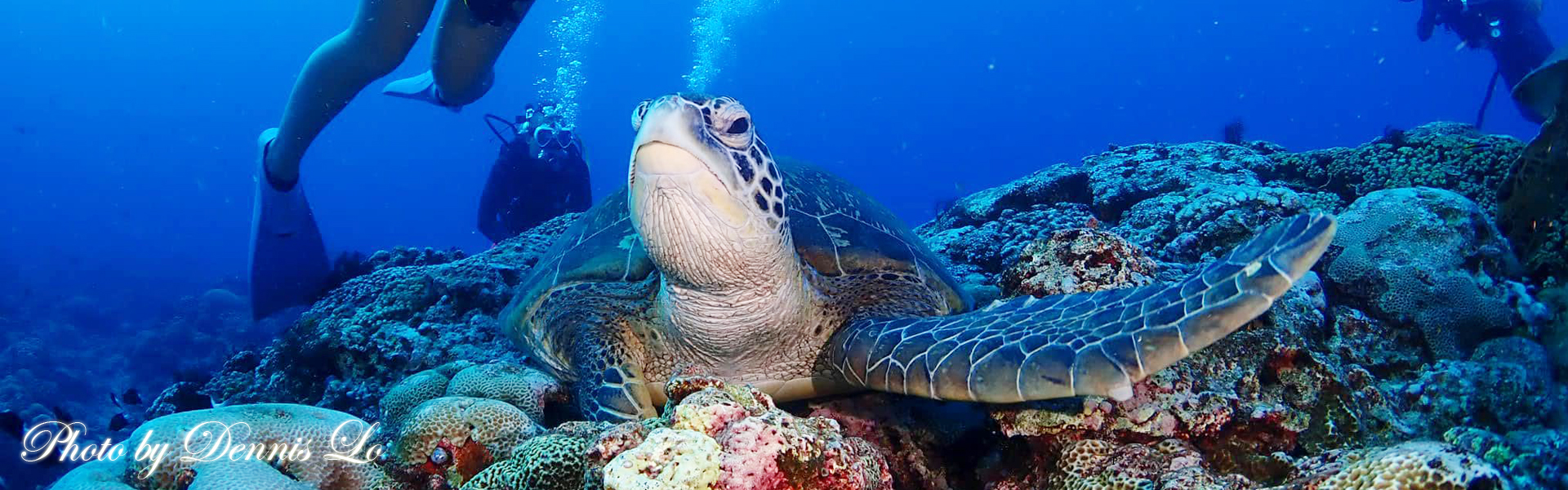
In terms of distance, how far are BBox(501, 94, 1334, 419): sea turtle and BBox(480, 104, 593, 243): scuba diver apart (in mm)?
6084

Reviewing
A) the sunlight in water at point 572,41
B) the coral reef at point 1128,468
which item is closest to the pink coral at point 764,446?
the coral reef at point 1128,468

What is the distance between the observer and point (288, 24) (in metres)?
93.4

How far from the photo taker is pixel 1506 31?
10.1 m

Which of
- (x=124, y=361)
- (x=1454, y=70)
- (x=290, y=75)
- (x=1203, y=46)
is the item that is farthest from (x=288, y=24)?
(x=1454, y=70)

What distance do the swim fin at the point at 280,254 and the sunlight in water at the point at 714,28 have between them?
199 feet

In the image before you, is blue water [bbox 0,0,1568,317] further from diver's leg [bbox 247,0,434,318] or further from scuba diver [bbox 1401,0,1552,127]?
diver's leg [bbox 247,0,434,318]

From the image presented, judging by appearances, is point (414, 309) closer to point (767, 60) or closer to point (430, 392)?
point (430, 392)

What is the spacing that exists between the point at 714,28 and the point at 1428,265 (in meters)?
113

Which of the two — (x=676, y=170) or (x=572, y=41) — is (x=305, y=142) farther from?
(x=572, y=41)

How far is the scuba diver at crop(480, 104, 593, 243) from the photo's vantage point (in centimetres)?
921

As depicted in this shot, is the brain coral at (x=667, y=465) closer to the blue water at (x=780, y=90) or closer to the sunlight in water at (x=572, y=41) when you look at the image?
the sunlight in water at (x=572, y=41)

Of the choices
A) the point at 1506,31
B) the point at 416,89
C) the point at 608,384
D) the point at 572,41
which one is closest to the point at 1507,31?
the point at 1506,31

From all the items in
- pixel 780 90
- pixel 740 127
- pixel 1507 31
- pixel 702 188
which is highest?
pixel 780 90

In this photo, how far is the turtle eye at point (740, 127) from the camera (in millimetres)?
1938
